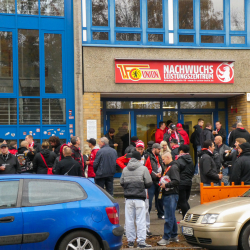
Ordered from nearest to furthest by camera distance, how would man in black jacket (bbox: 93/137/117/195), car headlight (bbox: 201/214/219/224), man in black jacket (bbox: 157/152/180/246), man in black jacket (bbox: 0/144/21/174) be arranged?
car headlight (bbox: 201/214/219/224)
man in black jacket (bbox: 157/152/180/246)
man in black jacket (bbox: 0/144/21/174)
man in black jacket (bbox: 93/137/117/195)

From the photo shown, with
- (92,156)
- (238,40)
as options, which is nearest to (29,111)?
(92,156)

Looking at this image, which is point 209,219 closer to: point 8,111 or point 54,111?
point 54,111

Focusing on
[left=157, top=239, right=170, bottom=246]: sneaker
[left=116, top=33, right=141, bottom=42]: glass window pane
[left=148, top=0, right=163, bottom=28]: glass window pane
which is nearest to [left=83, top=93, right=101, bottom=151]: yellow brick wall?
[left=116, top=33, right=141, bottom=42]: glass window pane

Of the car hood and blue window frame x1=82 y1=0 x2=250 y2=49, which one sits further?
blue window frame x1=82 y1=0 x2=250 y2=49

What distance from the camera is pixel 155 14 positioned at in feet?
45.8

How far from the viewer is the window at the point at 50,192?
5918 mm

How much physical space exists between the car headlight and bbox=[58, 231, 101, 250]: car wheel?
1842mm

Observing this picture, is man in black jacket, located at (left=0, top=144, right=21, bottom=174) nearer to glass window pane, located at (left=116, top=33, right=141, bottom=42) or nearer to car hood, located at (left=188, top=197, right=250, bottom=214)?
car hood, located at (left=188, top=197, right=250, bottom=214)

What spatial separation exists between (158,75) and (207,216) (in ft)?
25.2

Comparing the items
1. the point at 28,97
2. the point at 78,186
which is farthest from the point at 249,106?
the point at 78,186

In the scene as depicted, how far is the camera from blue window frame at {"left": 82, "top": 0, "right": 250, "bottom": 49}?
44.2 ft

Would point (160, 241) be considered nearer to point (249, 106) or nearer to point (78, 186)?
point (78, 186)

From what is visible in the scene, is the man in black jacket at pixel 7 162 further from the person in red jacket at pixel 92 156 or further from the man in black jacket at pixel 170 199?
the man in black jacket at pixel 170 199

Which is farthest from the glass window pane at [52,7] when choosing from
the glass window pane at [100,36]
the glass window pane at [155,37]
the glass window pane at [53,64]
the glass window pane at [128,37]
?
the glass window pane at [155,37]
